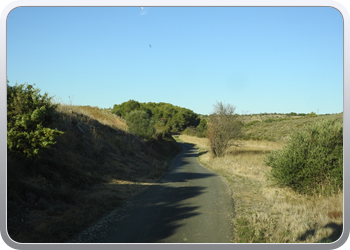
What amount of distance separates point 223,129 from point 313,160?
2840 centimetres

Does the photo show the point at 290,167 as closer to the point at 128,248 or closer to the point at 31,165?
the point at 128,248

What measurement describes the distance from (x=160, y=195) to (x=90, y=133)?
524 inches

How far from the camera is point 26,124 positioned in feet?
30.3

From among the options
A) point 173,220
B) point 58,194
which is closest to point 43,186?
point 58,194

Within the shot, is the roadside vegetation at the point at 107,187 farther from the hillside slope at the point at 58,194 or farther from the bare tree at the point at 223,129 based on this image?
the bare tree at the point at 223,129

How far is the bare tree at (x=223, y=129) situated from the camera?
3928 centimetres

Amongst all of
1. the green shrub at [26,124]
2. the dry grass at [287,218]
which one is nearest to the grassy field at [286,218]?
the dry grass at [287,218]

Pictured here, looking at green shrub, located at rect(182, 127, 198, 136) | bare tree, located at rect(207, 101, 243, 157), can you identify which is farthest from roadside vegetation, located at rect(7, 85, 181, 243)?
green shrub, located at rect(182, 127, 198, 136)

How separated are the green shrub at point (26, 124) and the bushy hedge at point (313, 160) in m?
9.77

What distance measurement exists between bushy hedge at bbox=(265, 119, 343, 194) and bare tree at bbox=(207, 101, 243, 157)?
2644cm

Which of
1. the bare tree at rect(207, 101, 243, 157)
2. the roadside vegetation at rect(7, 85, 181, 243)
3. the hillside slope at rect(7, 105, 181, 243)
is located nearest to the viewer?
the hillside slope at rect(7, 105, 181, 243)

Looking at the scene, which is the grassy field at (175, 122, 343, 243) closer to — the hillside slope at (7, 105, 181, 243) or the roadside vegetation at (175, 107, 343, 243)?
the roadside vegetation at (175, 107, 343, 243)

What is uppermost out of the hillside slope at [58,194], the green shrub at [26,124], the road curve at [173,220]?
the green shrub at [26,124]

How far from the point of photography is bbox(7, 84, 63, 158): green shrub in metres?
9.13
